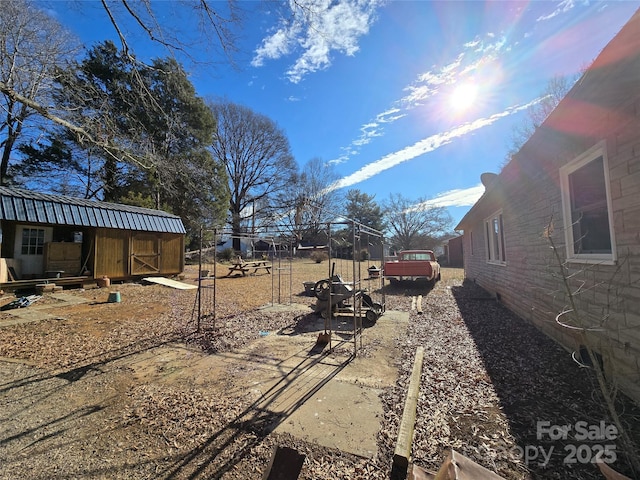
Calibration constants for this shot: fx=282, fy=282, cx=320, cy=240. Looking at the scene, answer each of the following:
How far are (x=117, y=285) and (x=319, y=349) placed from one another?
10.4m

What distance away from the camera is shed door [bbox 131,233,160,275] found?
12.5m

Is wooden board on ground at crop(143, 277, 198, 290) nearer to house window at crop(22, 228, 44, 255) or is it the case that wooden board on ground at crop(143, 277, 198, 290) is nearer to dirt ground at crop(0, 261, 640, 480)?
house window at crop(22, 228, 44, 255)

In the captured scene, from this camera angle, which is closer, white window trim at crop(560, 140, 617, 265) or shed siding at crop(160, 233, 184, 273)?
Result: white window trim at crop(560, 140, 617, 265)

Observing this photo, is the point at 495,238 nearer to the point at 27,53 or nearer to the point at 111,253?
the point at 27,53

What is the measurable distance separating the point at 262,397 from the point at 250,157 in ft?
103

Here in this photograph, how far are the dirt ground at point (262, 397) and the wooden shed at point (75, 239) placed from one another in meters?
4.63

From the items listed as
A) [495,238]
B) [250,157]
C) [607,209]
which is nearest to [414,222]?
[250,157]

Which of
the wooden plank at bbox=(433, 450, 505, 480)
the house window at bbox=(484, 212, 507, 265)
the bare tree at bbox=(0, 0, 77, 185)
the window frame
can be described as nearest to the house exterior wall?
the wooden plank at bbox=(433, 450, 505, 480)

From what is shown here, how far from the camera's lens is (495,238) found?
9391 mm

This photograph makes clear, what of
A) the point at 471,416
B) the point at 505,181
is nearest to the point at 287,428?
the point at 471,416

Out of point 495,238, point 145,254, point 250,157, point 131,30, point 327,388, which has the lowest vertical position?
point 327,388

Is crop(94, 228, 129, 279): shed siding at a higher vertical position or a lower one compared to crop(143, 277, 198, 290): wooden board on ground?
higher

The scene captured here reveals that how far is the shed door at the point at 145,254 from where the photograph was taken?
12.5 metres

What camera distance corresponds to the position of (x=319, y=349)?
5.15 metres
